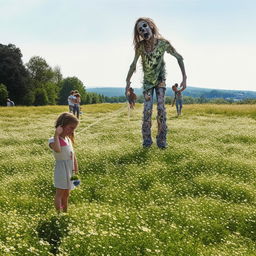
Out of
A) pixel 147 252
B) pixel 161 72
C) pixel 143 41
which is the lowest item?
pixel 147 252

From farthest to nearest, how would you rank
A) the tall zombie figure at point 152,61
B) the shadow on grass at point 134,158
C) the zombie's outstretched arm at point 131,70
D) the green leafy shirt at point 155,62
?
1. the zombie's outstretched arm at point 131,70
2. the green leafy shirt at point 155,62
3. the tall zombie figure at point 152,61
4. the shadow on grass at point 134,158

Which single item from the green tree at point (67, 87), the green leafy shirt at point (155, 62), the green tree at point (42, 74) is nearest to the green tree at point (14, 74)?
the green tree at point (42, 74)

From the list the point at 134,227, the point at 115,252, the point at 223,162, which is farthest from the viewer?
the point at 223,162

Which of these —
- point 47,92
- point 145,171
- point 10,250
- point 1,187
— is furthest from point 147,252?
point 47,92

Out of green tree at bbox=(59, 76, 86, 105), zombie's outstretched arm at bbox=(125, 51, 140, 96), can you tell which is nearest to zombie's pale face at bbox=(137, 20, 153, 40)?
zombie's outstretched arm at bbox=(125, 51, 140, 96)

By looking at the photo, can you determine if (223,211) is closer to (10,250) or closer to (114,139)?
(10,250)

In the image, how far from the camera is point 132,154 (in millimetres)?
11914

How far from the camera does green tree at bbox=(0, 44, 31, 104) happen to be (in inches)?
3216

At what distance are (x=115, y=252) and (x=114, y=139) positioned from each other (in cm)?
1151

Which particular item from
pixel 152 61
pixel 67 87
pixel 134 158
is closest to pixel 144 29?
pixel 152 61

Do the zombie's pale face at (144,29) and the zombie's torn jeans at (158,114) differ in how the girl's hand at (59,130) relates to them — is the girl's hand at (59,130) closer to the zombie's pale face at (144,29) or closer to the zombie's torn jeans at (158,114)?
the zombie's torn jeans at (158,114)

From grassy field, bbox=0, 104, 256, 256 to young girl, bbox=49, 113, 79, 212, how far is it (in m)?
0.60

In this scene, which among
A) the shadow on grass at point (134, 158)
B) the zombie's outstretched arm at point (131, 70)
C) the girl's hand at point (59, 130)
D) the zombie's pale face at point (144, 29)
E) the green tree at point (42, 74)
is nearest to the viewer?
the girl's hand at point (59, 130)

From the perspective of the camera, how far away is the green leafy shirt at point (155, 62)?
11719mm
